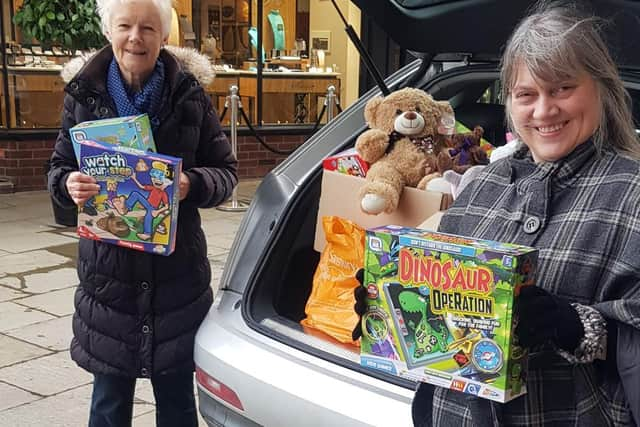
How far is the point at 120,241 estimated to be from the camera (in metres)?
2.58

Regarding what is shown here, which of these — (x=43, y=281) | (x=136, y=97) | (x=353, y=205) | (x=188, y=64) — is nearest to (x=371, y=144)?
(x=353, y=205)

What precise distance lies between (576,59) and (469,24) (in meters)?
1.11

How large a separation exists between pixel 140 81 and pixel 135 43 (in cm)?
14

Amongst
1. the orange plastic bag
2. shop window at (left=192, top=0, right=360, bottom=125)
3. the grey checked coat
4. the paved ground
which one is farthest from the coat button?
shop window at (left=192, top=0, right=360, bottom=125)

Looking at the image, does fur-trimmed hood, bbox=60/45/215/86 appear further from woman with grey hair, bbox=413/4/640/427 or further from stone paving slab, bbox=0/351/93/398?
stone paving slab, bbox=0/351/93/398

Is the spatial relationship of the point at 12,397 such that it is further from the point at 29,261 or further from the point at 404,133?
the point at 29,261

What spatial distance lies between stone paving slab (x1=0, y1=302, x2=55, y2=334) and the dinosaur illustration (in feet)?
11.9

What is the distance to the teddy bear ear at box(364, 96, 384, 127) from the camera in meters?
3.12

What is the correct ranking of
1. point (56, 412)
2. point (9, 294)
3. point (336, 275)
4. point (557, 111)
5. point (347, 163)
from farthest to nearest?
point (9, 294), point (56, 412), point (347, 163), point (336, 275), point (557, 111)

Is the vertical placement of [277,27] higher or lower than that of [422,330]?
higher

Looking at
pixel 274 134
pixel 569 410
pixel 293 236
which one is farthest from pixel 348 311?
pixel 274 134

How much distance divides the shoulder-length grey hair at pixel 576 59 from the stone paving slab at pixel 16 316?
12.6 ft

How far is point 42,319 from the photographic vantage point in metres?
4.88

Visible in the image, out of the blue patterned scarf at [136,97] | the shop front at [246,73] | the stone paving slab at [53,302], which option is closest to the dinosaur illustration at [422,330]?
the blue patterned scarf at [136,97]
